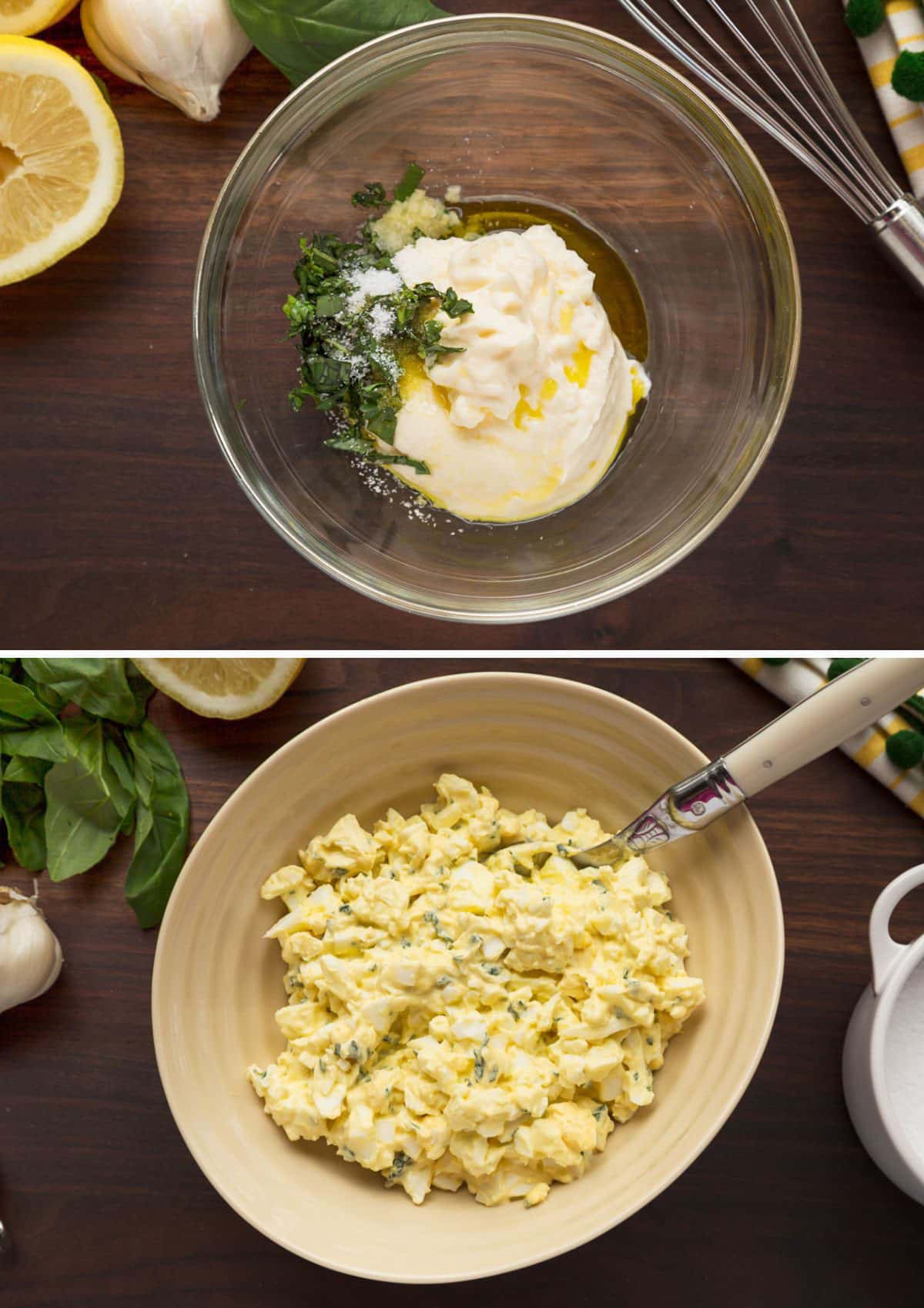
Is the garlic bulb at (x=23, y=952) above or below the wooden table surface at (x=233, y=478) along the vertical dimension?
below

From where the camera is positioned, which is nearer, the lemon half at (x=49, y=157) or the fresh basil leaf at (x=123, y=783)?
the lemon half at (x=49, y=157)

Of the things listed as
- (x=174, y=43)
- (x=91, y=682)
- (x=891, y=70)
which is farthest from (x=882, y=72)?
(x=91, y=682)

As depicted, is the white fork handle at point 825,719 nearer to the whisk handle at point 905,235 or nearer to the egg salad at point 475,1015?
the egg salad at point 475,1015

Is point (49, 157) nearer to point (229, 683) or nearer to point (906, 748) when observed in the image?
point (229, 683)

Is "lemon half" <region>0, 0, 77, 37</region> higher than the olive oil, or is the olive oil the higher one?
"lemon half" <region>0, 0, 77, 37</region>

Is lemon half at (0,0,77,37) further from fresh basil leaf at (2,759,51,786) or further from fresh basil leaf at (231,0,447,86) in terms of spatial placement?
fresh basil leaf at (2,759,51,786)

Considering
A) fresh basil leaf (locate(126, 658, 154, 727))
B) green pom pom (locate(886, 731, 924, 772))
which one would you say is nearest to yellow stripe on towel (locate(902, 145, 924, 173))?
green pom pom (locate(886, 731, 924, 772))

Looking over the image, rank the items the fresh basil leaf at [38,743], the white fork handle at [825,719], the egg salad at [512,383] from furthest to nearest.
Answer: the fresh basil leaf at [38,743], the egg salad at [512,383], the white fork handle at [825,719]

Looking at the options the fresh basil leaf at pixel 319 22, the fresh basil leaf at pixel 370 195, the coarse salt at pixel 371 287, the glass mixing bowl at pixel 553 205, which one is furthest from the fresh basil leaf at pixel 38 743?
the fresh basil leaf at pixel 319 22
